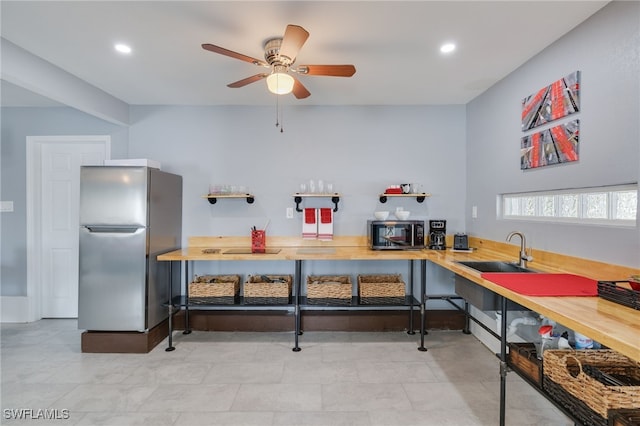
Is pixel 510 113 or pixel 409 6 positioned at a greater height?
pixel 409 6

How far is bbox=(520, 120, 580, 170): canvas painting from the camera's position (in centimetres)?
200

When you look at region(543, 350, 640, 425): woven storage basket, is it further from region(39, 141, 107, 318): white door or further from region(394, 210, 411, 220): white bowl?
region(39, 141, 107, 318): white door

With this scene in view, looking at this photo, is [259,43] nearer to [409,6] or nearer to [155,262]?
[409,6]

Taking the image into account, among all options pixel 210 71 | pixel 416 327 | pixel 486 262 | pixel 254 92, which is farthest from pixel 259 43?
pixel 416 327

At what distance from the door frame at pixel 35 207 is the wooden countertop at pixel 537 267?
175 centimetres

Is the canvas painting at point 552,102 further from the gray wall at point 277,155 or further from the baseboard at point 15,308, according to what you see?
the baseboard at point 15,308

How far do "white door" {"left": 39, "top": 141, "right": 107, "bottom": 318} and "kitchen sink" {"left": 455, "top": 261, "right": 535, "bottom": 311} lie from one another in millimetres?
4041

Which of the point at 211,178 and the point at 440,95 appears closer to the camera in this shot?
the point at 440,95

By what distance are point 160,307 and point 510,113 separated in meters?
3.71

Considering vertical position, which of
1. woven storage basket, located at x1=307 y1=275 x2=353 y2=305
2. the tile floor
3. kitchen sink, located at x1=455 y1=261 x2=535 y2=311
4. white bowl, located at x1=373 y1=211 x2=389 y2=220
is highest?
white bowl, located at x1=373 y1=211 x2=389 y2=220

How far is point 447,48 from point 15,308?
512 centimetres

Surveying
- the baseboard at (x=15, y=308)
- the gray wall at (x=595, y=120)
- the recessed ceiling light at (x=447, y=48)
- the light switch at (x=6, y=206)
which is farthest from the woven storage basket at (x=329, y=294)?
the light switch at (x=6, y=206)

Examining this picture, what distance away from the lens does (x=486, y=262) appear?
2475mm

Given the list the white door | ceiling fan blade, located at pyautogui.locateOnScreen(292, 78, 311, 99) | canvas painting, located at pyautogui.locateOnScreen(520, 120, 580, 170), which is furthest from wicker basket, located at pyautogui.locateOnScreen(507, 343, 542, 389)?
the white door
